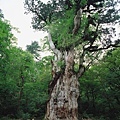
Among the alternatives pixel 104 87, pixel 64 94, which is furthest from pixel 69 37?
pixel 104 87

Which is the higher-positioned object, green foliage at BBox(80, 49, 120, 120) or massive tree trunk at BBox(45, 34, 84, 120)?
green foliage at BBox(80, 49, 120, 120)

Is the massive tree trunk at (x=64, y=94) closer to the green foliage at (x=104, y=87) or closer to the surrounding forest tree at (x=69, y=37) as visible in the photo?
the surrounding forest tree at (x=69, y=37)

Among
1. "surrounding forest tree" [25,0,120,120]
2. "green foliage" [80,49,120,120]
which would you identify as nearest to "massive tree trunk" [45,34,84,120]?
"surrounding forest tree" [25,0,120,120]

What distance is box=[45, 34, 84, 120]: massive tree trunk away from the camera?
24.8 ft

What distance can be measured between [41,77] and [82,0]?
8.86m

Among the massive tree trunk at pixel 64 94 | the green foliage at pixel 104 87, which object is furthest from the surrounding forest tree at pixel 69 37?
the green foliage at pixel 104 87

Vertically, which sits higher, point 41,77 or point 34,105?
point 41,77

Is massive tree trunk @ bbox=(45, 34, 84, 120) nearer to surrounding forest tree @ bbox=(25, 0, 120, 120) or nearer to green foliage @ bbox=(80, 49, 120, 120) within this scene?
surrounding forest tree @ bbox=(25, 0, 120, 120)

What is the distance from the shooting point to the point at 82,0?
1023 centimetres

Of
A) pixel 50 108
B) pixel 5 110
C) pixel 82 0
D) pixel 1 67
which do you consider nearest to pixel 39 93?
pixel 5 110

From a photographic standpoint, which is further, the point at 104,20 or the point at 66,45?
the point at 104,20

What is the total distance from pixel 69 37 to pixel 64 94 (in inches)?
140

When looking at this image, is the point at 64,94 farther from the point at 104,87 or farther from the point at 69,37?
the point at 104,87

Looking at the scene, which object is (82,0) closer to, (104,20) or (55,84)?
(104,20)
